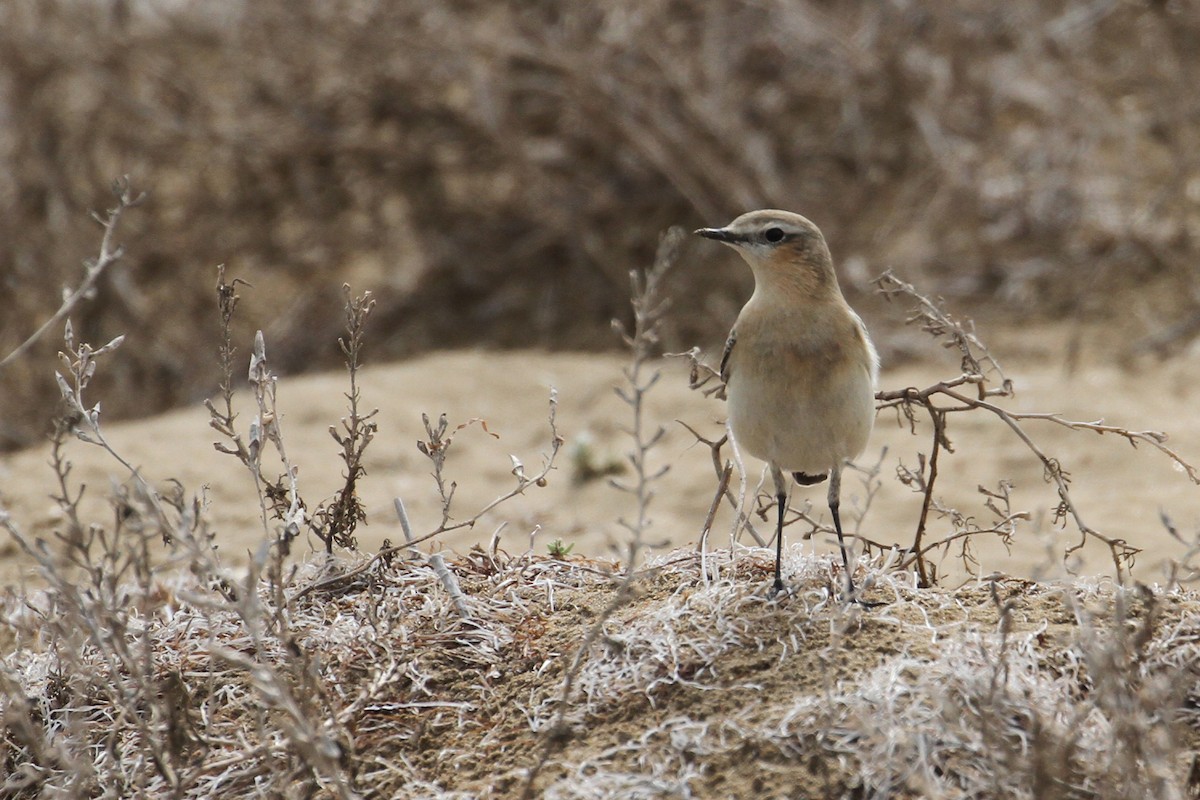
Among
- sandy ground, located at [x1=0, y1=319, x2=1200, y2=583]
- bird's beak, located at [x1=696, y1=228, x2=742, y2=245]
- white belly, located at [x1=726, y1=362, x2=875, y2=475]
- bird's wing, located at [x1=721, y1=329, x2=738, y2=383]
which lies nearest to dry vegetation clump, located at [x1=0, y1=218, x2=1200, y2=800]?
white belly, located at [x1=726, y1=362, x2=875, y2=475]

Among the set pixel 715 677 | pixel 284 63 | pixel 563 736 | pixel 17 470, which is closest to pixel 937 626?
pixel 715 677

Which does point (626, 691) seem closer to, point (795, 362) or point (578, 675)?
point (578, 675)

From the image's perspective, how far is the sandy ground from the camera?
20.4 feet

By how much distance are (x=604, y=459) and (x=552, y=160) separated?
3182 mm

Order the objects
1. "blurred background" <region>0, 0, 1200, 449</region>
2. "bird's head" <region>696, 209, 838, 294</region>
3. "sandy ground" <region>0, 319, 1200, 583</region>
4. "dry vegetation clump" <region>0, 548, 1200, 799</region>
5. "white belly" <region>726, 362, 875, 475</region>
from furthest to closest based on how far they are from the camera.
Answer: "blurred background" <region>0, 0, 1200, 449</region> < "sandy ground" <region>0, 319, 1200, 583</region> < "bird's head" <region>696, 209, 838, 294</region> < "white belly" <region>726, 362, 875, 475</region> < "dry vegetation clump" <region>0, 548, 1200, 799</region>

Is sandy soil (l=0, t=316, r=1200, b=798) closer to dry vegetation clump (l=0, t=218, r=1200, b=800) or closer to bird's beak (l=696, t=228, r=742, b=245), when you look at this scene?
dry vegetation clump (l=0, t=218, r=1200, b=800)

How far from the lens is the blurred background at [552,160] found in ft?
30.2

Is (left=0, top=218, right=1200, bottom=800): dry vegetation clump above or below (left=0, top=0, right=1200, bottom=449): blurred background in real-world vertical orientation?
below

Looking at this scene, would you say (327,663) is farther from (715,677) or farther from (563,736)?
(715,677)

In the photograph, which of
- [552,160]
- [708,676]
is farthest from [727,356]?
[552,160]

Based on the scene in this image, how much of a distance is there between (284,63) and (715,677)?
713cm

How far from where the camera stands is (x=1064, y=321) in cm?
914

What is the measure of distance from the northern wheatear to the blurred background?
179 inches

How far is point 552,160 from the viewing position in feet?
32.2
